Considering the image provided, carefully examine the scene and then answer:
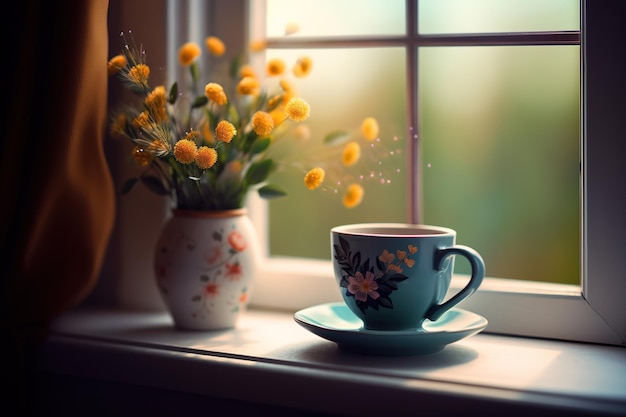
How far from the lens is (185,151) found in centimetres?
82

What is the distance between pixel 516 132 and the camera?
110 cm

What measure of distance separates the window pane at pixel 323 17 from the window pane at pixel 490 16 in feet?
0.32

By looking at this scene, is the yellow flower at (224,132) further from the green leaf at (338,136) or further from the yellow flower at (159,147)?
the green leaf at (338,136)

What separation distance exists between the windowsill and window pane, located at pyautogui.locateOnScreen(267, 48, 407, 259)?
0.26 metres

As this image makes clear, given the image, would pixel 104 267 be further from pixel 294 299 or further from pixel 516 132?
pixel 516 132

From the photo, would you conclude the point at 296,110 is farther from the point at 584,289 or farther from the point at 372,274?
the point at 584,289

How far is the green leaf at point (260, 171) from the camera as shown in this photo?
3.08 feet

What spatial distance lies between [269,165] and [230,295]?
18cm

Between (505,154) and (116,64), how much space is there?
1.94ft

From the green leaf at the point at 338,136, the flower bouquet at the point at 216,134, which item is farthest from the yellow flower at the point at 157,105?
the green leaf at the point at 338,136

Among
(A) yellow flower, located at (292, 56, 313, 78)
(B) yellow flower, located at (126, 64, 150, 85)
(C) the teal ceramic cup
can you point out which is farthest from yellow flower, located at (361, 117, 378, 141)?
(B) yellow flower, located at (126, 64, 150, 85)

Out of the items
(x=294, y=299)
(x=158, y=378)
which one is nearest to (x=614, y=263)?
(x=294, y=299)

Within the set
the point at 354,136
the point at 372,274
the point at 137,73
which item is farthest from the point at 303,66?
the point at 372,274

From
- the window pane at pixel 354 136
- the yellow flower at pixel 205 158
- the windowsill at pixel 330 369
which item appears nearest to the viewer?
the windowsill at pixel 330 369
